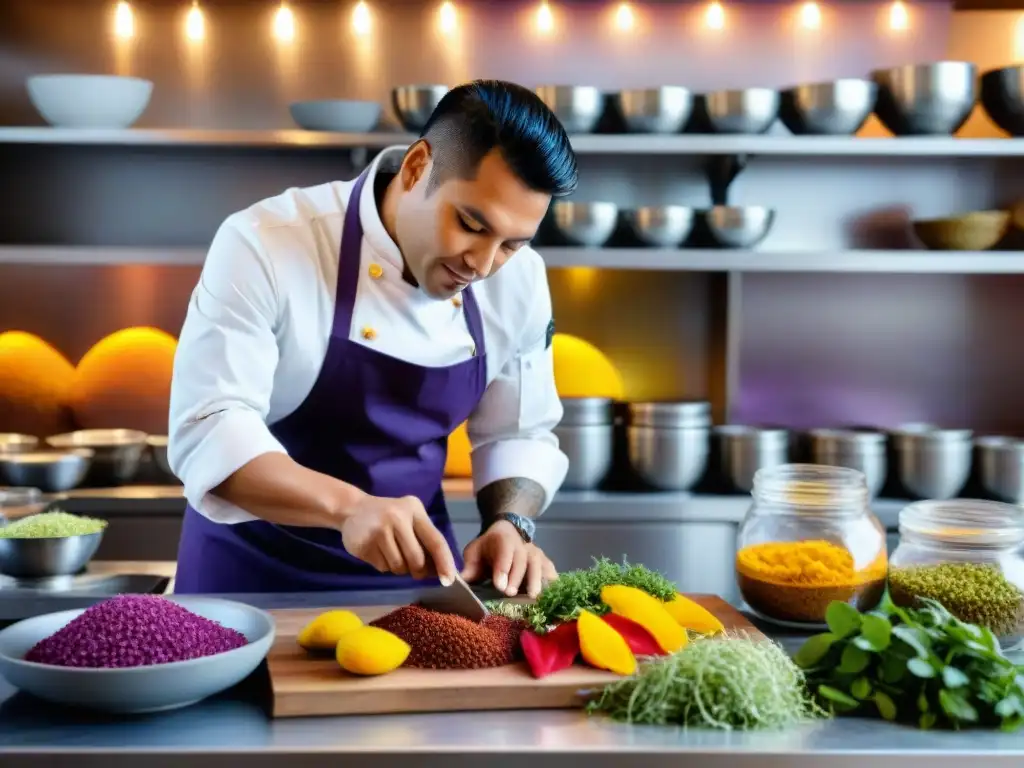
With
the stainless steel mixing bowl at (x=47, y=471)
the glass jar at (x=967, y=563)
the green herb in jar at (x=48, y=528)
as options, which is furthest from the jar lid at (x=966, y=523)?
the stainless steel mixing bowl at (x=47, y=471)

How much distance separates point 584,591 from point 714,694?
284mm

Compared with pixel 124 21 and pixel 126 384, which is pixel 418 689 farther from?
pixel 124 21

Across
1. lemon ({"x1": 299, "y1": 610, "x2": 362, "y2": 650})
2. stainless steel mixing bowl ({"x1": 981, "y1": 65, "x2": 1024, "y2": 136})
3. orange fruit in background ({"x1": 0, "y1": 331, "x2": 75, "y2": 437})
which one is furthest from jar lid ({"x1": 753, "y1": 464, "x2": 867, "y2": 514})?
orange fruit in background ({"x1": 0, "y1": 331, "x2": 75, "y2": 437})

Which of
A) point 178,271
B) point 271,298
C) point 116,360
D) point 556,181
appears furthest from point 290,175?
point 556,181

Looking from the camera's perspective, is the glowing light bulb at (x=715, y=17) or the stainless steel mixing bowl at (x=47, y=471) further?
the glowing light bulb at (x=715, y=17)

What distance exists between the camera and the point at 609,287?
3740 millimetres

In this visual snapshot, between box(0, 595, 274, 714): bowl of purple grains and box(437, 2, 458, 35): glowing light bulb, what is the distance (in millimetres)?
2614

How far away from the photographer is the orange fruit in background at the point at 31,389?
3623 millimetres

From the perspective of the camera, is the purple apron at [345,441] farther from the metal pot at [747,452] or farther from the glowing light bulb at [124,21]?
the glowing light bulb at [124,21]

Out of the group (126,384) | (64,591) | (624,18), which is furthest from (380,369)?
(624,18)

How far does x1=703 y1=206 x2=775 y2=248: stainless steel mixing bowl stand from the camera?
326 centimetres

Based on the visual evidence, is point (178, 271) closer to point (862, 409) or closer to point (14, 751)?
point (862, 409)

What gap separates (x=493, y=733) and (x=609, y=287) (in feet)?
8.42

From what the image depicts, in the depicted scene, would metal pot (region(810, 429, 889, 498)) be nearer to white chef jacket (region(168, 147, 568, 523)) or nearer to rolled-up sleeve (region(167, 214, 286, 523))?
white chef jacket (region(168, 147, 568, 523))
